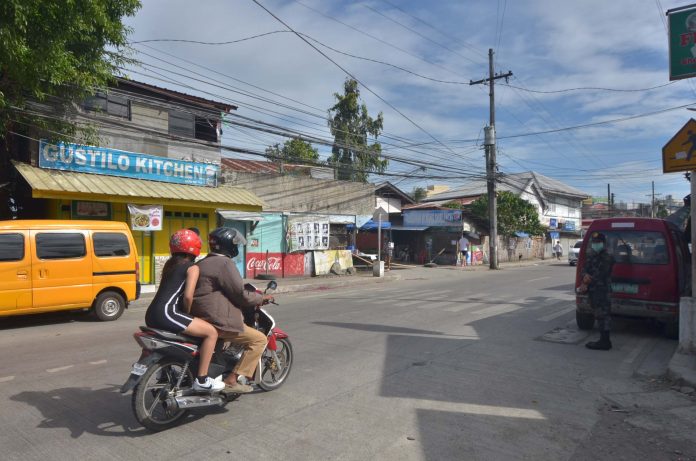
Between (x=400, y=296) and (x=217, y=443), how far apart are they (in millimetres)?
10854

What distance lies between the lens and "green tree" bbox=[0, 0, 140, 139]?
8.67 metres

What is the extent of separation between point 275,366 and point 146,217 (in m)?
11.3

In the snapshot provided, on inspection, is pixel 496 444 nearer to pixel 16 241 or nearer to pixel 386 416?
pixel 386 416

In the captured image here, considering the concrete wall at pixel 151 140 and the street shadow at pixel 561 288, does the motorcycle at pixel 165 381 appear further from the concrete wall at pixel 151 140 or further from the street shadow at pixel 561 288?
the street shadow at pixel 561 288

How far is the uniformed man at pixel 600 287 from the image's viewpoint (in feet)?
24.9

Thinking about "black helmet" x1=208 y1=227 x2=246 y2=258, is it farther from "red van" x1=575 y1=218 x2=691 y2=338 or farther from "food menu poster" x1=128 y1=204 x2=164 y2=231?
"food menu poster" x1=128 y1=204 x2=164 y2=231

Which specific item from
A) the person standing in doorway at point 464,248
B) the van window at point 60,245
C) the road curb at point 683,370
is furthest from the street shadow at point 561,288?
the van window at point 60,245

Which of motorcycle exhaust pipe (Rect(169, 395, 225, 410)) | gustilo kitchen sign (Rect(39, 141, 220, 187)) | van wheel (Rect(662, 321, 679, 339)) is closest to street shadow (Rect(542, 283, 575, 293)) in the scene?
van wheel (Rect(662, 321, 679, 339))

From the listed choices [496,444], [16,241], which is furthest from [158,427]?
[16,241]

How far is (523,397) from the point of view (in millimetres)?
5246

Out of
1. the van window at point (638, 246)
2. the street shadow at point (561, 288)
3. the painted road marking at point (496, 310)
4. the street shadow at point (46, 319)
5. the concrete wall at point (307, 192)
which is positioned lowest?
the painted road marking at point (496, 310)

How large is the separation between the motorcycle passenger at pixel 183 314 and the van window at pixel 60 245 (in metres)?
6.32

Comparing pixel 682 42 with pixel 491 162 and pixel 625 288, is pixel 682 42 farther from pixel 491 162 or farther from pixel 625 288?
pixel 491 162

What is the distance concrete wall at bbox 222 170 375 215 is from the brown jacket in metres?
15.5
